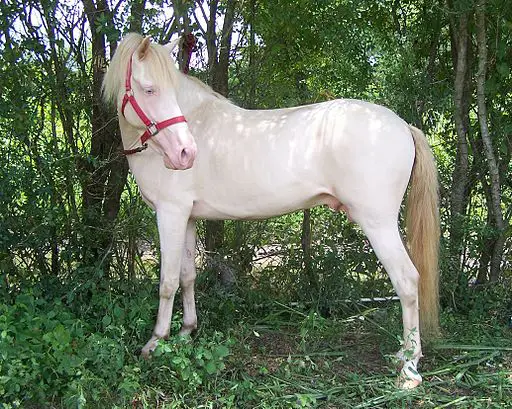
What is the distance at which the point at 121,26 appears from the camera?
11.6 ft

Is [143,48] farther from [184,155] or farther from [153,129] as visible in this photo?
[184,155]

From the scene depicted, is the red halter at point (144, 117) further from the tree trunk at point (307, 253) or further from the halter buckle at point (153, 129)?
the tree trunk at point (307, 253)

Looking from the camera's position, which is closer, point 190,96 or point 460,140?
point 190,96

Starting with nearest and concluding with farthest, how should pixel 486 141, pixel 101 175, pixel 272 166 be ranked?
pixel 272 166, pixel 486 141, pixel 101 175

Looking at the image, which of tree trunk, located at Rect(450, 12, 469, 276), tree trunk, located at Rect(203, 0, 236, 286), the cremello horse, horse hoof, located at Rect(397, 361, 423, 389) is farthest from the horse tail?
tree trunk, located at Rect(203, 0, 236, 286)

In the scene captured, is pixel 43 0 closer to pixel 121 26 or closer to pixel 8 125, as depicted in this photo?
pixel 121 26

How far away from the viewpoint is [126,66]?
121 inches

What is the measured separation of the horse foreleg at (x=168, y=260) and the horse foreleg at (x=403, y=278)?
1.01 metres

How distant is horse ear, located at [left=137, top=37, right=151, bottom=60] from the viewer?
9.67 ft

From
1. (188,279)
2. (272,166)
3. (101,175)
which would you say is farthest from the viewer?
(101,175)

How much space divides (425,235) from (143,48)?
6.10 feet

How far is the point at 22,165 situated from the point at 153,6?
4.35ft

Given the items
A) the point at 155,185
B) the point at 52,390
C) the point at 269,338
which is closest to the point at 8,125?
the point at 155,185

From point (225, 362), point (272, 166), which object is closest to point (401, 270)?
point (272, 166)
